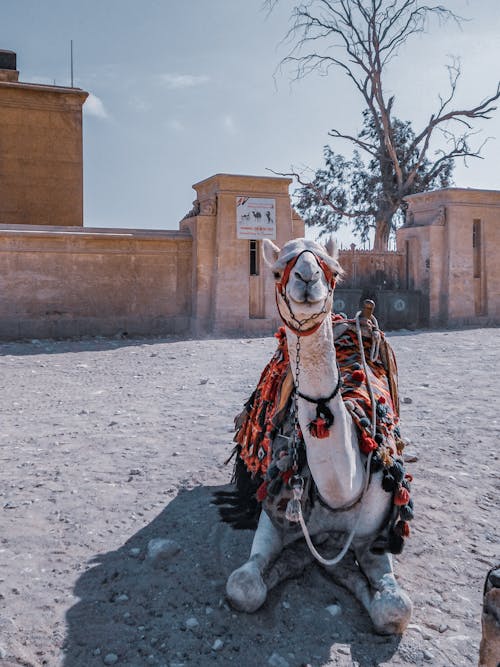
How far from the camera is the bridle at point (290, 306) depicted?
2473mm

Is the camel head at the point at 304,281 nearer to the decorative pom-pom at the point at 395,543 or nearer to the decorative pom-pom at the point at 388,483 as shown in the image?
the decorative pom-pom at the point at 388,483

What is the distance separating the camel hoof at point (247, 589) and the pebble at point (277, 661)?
0.77 ft

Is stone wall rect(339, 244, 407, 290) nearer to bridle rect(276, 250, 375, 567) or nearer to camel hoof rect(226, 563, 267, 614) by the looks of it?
bridle rect(276, 250, 375, 567)

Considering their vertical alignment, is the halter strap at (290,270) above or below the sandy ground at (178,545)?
above

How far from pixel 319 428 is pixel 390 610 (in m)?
0.83

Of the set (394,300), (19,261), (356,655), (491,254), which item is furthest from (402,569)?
(491,254)

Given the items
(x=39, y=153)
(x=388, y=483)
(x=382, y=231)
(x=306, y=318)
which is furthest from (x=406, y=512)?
(x=382, y=231)

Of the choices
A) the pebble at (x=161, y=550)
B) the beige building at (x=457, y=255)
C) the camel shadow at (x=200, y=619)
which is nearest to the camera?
the camel shadow at (x=200, y=619)

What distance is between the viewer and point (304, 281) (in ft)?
7.91

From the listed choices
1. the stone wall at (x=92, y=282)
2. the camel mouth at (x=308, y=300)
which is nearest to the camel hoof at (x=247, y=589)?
the camel mouth at (x=308, y=300)

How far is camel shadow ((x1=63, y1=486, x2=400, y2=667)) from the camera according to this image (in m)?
2.76

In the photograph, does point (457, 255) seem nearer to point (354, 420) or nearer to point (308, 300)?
point (354, 420)

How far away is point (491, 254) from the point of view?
17.2 meters

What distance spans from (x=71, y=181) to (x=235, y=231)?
582cm
